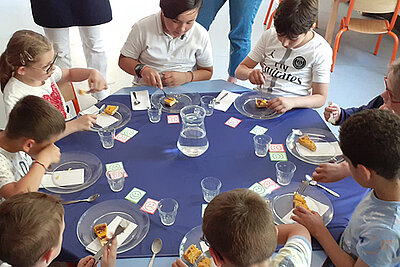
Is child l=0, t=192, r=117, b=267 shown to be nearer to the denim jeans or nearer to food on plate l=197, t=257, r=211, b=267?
food on plate l=197, t=257, r=211, b=267

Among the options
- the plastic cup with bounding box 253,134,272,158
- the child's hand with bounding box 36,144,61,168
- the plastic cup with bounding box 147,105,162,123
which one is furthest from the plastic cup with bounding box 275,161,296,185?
the child's hand with bounding box 36,144,61,168

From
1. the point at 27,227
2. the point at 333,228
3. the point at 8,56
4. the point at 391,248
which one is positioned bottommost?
the point at 333,228

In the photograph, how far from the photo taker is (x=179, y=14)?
2322 mm

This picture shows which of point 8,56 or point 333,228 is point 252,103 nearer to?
point 333,228

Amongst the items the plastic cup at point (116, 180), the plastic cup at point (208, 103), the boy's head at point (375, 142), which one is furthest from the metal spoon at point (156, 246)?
→ the plastic cup at point (208, 103)

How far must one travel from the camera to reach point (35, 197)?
1413 mm

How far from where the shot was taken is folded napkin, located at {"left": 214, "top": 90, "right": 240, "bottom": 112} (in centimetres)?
235

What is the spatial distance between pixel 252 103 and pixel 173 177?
2.71ft

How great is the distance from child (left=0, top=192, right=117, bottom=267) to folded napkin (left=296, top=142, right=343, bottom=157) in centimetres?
113

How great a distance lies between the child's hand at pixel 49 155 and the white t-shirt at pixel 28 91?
43cm

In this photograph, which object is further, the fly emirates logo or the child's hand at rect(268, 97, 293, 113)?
the fly emirates logo

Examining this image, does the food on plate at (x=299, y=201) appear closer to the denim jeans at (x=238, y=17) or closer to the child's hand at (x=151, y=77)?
the child's hand at (x=151, y=77)

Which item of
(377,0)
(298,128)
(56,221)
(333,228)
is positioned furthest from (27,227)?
(377,0)

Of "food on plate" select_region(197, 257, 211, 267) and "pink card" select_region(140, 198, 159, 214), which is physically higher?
"pink card" select_region(140, 198, 159, 214)
